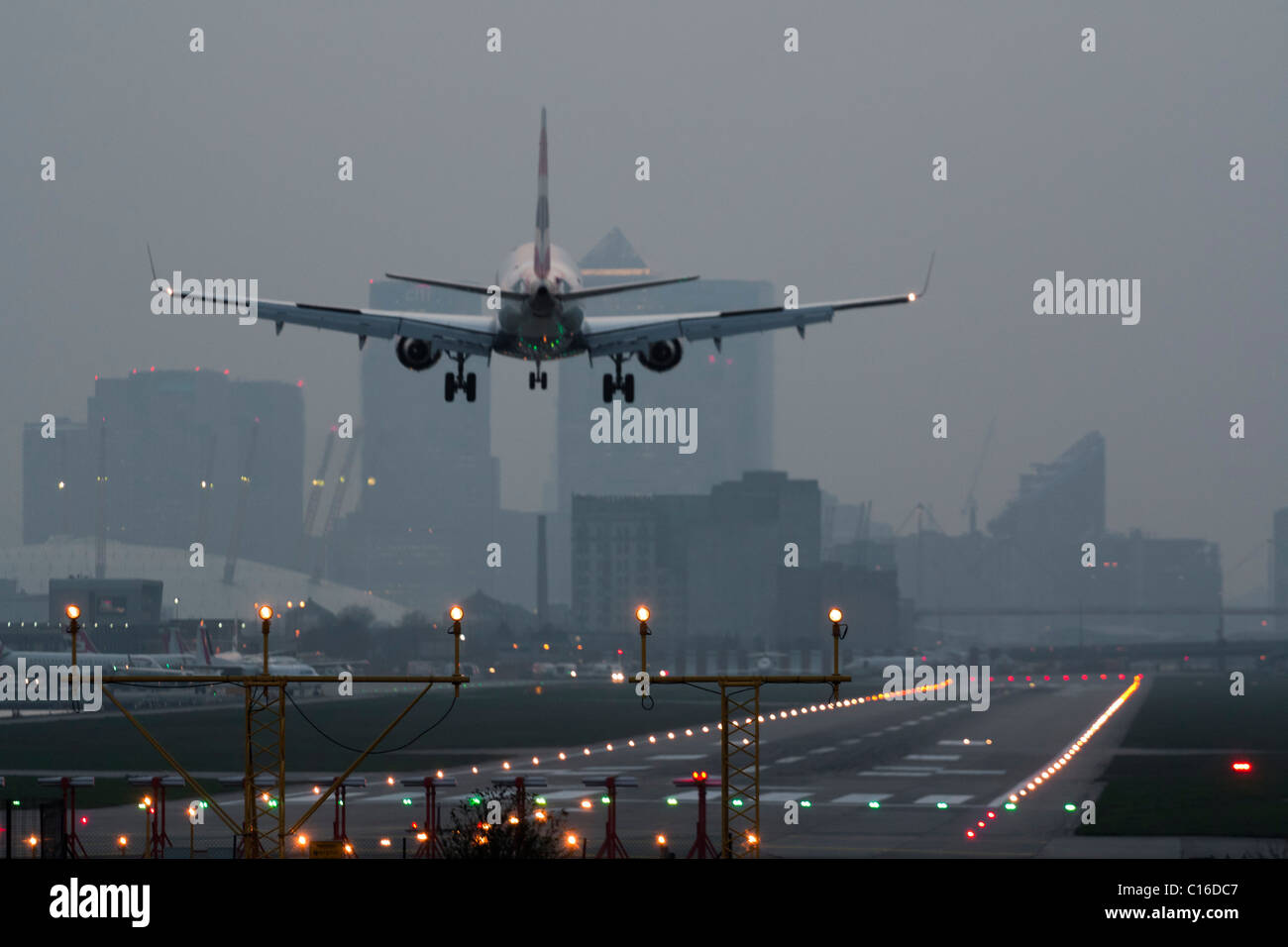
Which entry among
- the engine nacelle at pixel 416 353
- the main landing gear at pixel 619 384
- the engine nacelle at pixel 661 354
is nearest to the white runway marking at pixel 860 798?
the main landing gear at pixel 619 384

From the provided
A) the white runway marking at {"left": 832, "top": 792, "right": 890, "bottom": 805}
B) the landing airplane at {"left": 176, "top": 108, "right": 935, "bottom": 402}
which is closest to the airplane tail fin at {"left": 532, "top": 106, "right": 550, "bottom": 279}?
the landing airplane at {"left": 176, "top": 108, "right": 935, "bottom": 402}

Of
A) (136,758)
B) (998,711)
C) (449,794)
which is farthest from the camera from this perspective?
(998,711)

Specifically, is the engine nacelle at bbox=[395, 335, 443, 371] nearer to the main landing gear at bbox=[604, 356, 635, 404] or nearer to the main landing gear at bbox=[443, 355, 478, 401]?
the main landing gear at bbox=[443, 355, 478, 401]

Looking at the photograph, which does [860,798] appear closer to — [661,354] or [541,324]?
[661,354]
